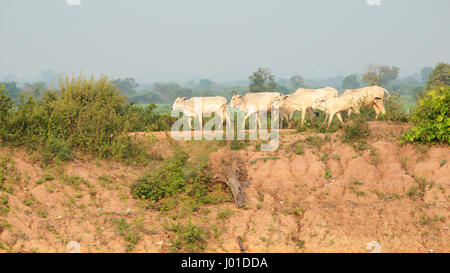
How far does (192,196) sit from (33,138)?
4.06 m

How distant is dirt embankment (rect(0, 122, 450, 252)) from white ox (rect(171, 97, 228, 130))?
4.07 m

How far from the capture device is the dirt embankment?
24.9ft

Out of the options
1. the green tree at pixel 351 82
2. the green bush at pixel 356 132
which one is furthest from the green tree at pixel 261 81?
the green tree at pixel 351 82

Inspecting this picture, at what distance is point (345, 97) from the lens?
45.7 ft

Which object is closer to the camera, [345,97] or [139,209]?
[139,209]

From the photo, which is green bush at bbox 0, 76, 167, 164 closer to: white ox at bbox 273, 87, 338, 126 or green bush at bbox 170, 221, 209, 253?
green bush at bbox 170, 221, 209, 253

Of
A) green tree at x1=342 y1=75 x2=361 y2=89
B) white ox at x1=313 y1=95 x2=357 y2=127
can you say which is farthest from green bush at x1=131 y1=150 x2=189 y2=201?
green tree at x1=342 y1=75 x2=361 y2=89

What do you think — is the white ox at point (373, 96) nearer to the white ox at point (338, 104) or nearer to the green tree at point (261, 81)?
the white ox at point (338, 104)

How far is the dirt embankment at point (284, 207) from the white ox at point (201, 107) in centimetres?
407

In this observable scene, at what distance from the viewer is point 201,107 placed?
14.5 m

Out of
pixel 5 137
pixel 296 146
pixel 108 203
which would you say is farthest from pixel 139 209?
pixel 296 146

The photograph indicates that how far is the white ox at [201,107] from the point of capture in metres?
14.5

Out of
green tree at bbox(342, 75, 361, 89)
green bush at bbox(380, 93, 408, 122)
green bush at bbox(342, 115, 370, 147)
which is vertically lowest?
green bush at bbox(342, 115, 370, 147)

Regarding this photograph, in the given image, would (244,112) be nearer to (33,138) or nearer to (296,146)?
(296,146)
